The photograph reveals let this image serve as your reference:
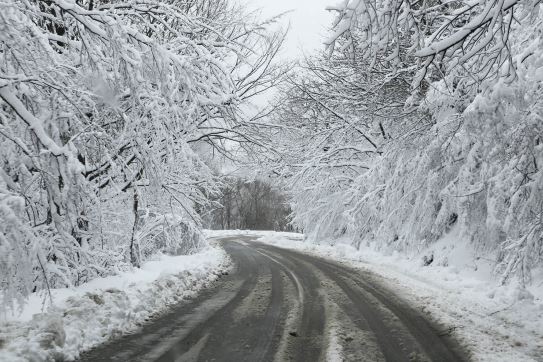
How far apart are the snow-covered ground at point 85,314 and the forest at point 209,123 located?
44cm

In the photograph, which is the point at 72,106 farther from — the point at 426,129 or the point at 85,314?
the point at 426,129

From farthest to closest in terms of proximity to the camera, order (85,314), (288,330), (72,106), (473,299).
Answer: (473,299)
(288,330)
(85,314)
(72,106)

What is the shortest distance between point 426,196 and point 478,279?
332 centimetres

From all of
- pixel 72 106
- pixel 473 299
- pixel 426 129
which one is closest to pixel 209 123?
pixel 72 106

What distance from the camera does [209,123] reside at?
962 centimetres

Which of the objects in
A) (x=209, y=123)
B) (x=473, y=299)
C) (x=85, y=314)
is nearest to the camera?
(x=85, y=314)

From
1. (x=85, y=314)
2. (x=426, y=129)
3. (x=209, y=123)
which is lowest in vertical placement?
(x=85, y=314)

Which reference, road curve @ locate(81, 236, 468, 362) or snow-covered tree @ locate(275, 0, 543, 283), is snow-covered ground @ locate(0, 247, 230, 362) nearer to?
road curve @ locate(81, 236, 468, 362)

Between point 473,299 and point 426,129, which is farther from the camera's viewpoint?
point 426,129

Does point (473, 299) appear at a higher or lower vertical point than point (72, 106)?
lower

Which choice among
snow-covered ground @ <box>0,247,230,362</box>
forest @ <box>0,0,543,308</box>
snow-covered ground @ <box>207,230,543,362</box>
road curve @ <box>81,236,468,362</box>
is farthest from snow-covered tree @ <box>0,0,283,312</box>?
snow-covered ground @ <box>207,230,543,362</box>

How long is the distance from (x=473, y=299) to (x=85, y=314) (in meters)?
7.08

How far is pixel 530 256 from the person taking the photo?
693cm

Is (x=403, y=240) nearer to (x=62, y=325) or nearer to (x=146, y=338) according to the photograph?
(x=146, y=338)
